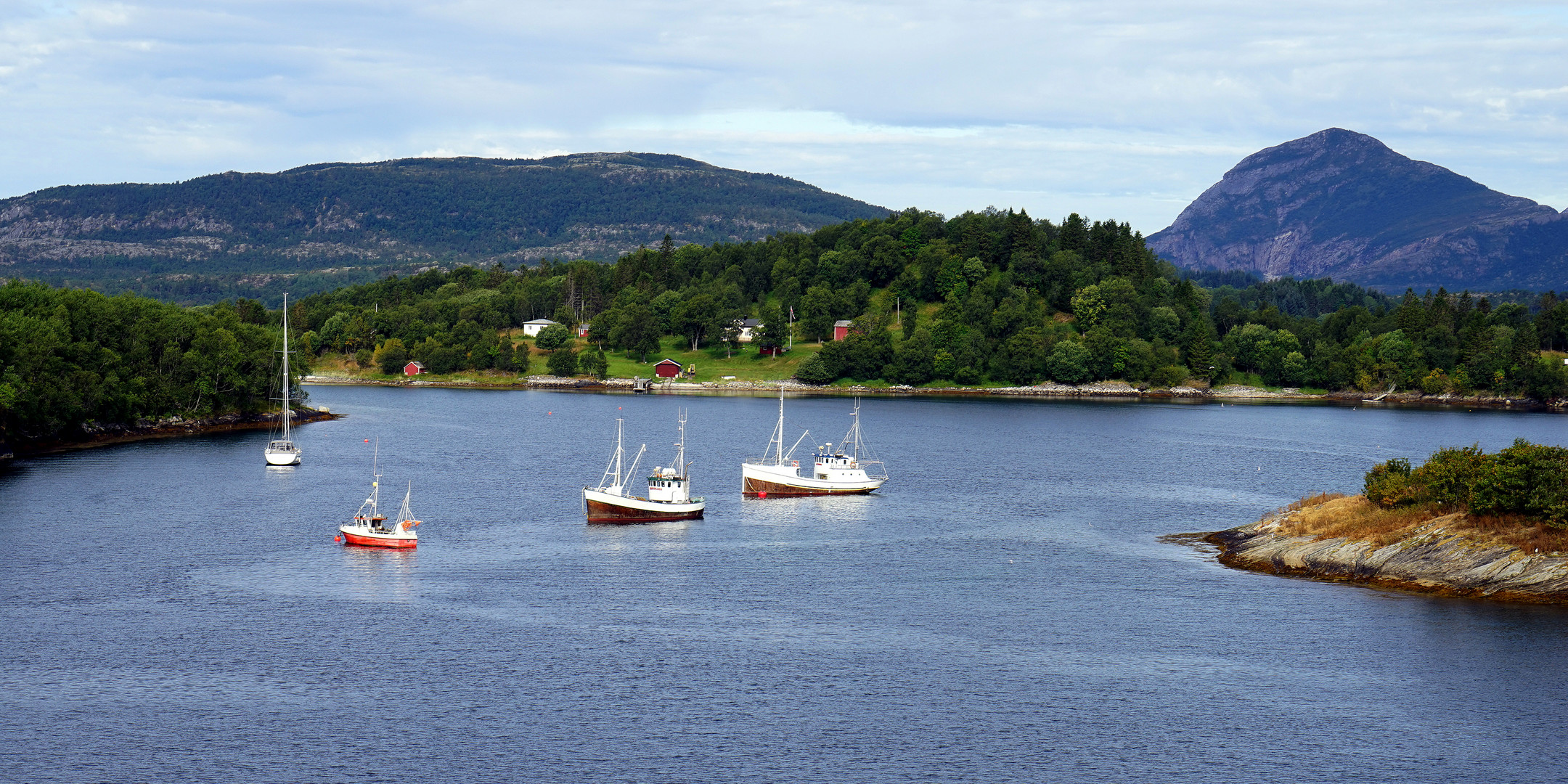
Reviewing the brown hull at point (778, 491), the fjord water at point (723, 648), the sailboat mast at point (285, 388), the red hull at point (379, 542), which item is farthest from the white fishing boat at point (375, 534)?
the sailboat mast at point (285, 388)

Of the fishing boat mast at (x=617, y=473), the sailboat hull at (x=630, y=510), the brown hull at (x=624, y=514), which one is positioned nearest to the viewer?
the sailboat hull at (x=630, y=510)

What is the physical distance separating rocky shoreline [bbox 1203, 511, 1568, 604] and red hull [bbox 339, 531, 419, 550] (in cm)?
4756

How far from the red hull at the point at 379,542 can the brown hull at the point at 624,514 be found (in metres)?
14.1

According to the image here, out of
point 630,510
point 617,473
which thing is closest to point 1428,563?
point 617,473

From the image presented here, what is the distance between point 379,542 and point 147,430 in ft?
235

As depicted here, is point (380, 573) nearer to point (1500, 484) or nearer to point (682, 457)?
point (682, 457)

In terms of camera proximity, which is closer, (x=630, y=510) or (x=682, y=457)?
(x=630, y=510)

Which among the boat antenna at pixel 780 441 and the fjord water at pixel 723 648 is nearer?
the fjord water at pixel 723 648

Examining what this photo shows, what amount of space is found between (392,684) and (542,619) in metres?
10.5

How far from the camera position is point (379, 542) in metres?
74.8

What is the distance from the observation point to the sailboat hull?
282 feet

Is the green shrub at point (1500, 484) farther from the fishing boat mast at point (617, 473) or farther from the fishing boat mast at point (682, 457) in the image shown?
the fishing boat mast at point (617, 473)

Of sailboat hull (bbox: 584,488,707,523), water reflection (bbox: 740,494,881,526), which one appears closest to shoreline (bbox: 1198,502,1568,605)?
water reflection (bbox: 740,494,881,526)

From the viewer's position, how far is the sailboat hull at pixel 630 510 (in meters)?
85.8
